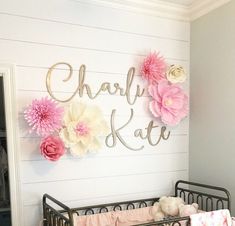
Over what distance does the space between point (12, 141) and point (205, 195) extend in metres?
1.39

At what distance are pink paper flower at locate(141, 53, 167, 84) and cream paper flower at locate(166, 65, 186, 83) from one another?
0.06 metres

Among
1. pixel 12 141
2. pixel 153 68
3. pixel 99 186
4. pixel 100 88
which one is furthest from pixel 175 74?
pixel 12 141

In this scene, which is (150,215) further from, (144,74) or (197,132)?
(144,74)

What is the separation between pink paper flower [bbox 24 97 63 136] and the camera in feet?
5.35

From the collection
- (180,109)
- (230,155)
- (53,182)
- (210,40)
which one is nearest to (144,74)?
(180,109)

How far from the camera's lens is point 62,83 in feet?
6.04

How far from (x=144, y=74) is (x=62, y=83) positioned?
0.64 m

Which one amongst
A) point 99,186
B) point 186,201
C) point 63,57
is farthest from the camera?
point 186,201

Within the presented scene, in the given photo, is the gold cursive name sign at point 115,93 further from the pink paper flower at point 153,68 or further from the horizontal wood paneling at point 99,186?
the horizontal wood paneling at point 99,186

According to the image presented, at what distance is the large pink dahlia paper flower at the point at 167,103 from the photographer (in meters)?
2.07

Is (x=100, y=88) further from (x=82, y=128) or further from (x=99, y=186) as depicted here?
(x=99, y=186)

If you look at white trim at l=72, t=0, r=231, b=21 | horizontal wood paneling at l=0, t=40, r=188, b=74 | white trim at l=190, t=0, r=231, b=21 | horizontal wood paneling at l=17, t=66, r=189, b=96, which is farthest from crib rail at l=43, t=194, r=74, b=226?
white trim at l=190, t=0, r=231, b=21

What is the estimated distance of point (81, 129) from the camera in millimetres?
1740

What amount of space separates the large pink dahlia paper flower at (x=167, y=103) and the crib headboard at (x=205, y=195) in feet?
1.74
